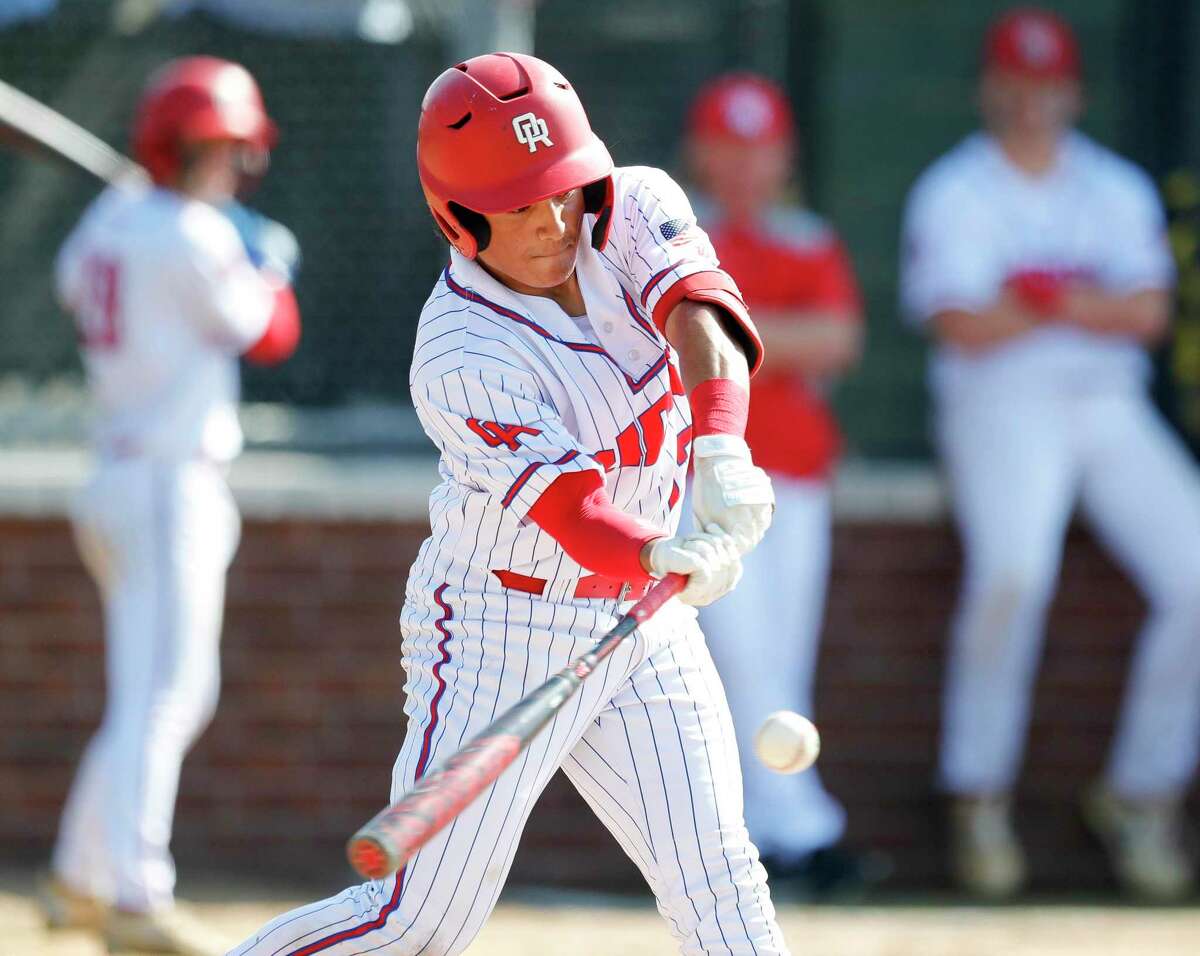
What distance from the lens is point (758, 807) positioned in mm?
5414

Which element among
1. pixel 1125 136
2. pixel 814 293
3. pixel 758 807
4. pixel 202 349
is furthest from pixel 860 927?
pixel 1125 136

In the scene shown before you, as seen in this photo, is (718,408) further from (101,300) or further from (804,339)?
A: (804,339)

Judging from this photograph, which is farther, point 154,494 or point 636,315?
point 154,494

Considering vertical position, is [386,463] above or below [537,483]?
above

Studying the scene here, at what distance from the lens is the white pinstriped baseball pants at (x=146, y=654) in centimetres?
474

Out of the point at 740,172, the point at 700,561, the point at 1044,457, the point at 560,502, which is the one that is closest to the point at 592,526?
the point at 560,502

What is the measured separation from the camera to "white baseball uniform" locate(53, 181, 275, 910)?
4.78m

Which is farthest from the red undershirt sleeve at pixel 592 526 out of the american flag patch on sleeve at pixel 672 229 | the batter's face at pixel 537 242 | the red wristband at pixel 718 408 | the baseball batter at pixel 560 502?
the american flag patch on sleeve at pixel 672 229

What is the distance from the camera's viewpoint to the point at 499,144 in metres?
2.94

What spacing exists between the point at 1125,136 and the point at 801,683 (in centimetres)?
211

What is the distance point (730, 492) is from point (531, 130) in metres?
0.62

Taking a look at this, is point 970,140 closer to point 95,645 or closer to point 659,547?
point 95,645

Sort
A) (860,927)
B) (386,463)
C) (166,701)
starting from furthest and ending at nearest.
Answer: (386,463) < (860,927) < (166,701)

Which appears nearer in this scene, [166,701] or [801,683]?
[166,701]
